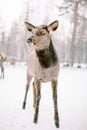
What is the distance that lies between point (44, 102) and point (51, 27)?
3344 millimetres

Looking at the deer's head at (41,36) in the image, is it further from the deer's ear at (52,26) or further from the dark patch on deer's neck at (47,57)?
the dark patch on deer's neck at (47,57)

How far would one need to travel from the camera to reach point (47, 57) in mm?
5891

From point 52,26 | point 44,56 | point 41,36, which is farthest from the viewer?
point 44,56

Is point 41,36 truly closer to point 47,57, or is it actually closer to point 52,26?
point 52,26

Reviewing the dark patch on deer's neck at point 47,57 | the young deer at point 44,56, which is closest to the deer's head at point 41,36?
the young deer at point 44,56

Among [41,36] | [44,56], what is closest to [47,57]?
[44,56]

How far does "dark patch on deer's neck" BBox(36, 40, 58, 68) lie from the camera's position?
5.83 meters

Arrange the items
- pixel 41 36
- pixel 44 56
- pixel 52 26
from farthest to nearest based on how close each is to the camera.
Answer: pixel 44 56 < pixel 52 26 < pixel 41 36

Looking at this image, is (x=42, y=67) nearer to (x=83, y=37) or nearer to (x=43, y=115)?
(x=43, y=115)

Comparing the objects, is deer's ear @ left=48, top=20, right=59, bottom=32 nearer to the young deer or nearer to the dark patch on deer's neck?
the young deer

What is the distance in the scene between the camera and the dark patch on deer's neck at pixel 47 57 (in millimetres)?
5828

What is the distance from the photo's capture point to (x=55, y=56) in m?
6.06

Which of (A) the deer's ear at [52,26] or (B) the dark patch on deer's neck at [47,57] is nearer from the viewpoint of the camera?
(A) the deer's ear at [52,26]

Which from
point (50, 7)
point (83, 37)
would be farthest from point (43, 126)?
point (83, 37)
